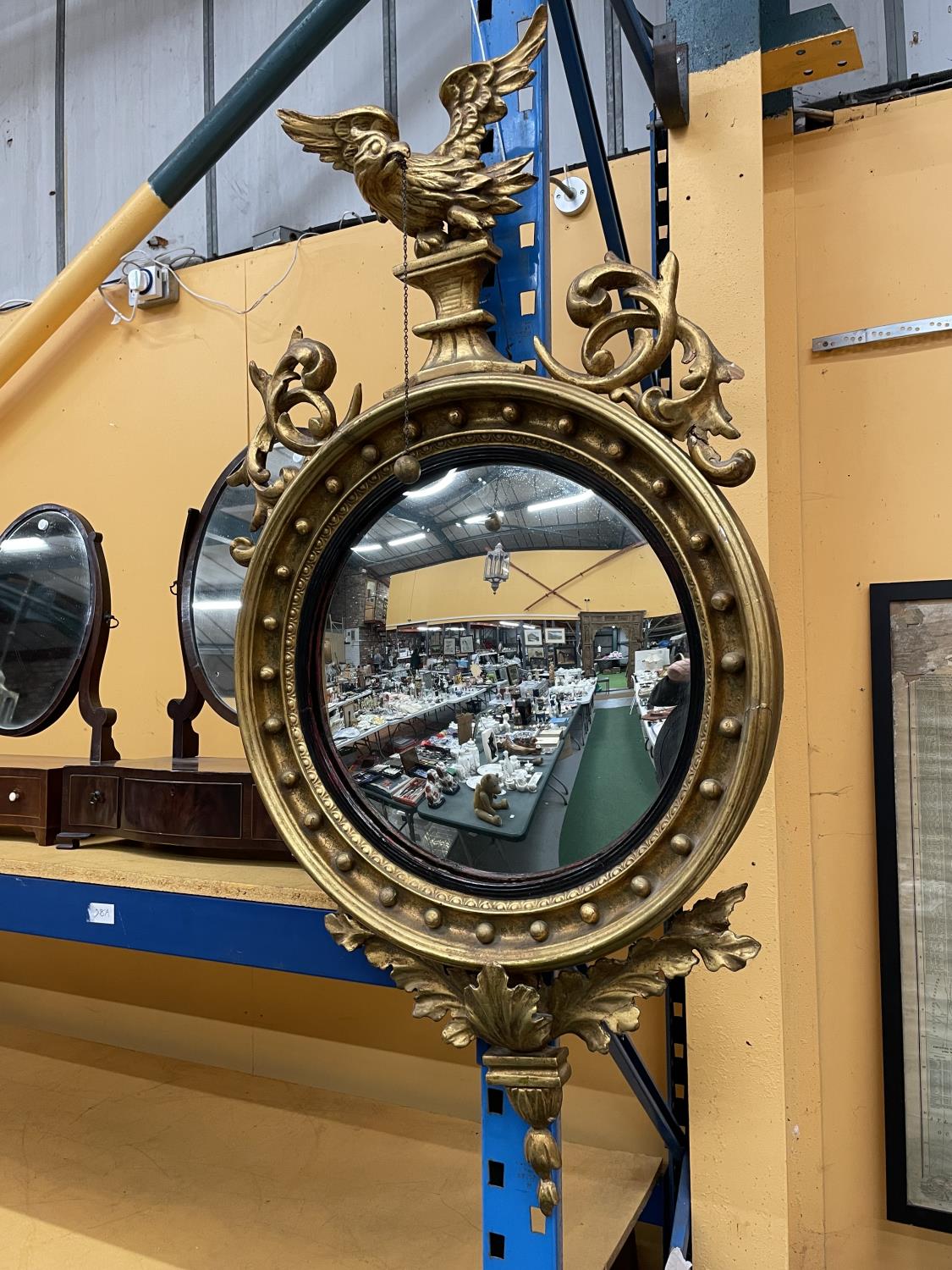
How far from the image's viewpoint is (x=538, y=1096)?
2.12ft

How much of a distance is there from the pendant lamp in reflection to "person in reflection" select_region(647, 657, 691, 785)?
0.46 feet

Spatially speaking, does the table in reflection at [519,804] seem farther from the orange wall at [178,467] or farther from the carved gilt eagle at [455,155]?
the orange wall at [178,467]

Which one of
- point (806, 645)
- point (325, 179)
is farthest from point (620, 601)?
point (325, 179)

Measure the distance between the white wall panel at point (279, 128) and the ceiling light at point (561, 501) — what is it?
1005mm

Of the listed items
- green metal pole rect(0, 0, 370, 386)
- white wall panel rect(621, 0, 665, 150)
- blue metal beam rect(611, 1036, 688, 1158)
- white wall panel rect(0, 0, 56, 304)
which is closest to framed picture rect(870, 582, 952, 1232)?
blue metal beam rect(611, 1036, 688, 1158)

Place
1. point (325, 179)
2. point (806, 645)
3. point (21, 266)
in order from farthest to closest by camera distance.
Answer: point (21, 266), point (325, 179), point (806, 645)

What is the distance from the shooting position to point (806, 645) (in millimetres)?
1128

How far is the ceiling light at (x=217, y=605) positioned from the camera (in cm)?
115

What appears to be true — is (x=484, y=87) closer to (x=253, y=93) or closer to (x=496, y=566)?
(x=496, y=566)

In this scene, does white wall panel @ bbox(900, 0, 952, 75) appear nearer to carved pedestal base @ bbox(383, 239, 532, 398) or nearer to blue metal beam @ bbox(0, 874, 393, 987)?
carved pedestal base @ bbox(383, 239, 532, 398)

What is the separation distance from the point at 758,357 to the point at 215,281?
1.02 meters

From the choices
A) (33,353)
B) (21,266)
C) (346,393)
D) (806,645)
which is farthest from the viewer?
(21,266)

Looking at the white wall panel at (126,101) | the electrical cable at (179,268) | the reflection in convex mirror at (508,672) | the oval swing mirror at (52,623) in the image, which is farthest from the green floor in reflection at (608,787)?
the white wall panel at (126,101)

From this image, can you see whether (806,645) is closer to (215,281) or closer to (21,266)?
(215,281)
